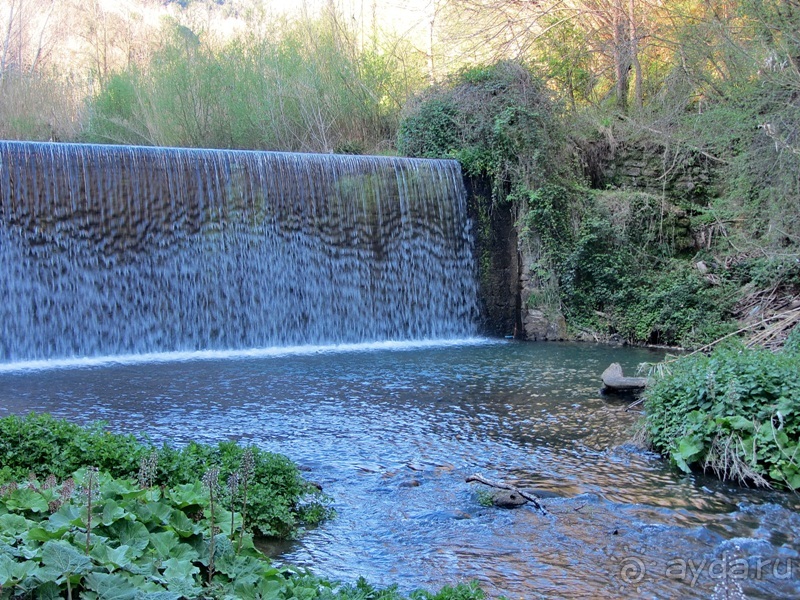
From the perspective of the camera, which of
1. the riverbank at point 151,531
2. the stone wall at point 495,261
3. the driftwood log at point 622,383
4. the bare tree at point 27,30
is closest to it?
the riverbank at point 151,531

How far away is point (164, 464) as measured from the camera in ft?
15.0

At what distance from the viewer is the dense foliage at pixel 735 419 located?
17.5 feet

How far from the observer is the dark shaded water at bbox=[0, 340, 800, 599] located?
13.1 feet

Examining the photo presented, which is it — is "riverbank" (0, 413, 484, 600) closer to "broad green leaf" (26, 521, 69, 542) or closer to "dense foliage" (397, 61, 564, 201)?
"broad green leaf" (26, 521, 69, 542)

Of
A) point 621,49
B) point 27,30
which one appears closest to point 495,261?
point 621,49

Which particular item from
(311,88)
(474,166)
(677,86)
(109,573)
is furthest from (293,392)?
(311,88)

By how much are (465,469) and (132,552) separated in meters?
3.16

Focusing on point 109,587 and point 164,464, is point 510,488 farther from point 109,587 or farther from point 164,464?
point 109,587

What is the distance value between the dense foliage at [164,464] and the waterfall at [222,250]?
6314mm

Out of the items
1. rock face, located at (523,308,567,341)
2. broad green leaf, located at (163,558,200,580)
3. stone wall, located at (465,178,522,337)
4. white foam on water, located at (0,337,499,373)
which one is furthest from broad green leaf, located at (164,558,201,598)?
stone wall, located at (465,178,522,337)

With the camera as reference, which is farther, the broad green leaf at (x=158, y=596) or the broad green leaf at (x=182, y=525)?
the broad green leaf at (x=182, y=525)

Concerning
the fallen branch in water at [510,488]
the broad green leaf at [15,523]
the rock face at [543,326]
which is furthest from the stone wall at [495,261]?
the broad green leaf at [15,523]

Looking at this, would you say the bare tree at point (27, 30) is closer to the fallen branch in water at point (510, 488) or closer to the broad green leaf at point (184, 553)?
the fallen branch in water at point (510, 488)

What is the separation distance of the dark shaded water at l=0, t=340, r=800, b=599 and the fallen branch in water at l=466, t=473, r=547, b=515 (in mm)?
76
